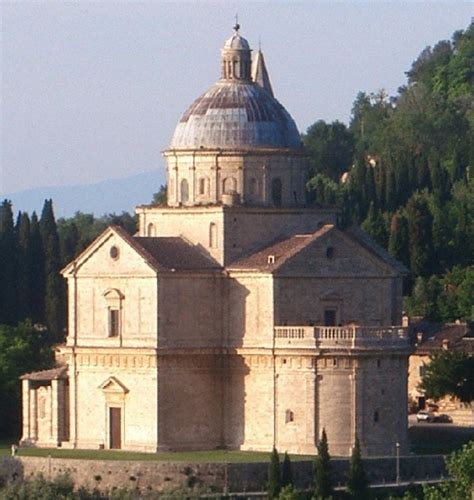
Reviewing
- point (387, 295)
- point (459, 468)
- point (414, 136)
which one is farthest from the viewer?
point (414, 136)

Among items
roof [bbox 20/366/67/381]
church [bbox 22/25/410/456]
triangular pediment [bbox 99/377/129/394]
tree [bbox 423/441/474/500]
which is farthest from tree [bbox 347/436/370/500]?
tree [bbox 423/441/474/500]

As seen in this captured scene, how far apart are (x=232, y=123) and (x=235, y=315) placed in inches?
196

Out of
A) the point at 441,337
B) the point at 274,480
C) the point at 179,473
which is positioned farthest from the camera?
the point at 441,337

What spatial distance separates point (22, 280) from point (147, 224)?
2043 centimetres

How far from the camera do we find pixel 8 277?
107m

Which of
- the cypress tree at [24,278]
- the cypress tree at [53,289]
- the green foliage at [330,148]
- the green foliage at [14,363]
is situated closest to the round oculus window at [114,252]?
the green foliage at [14,363]

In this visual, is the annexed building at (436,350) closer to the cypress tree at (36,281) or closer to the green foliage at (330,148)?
the cypress tree at (36,281)

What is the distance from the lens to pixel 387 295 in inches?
3351

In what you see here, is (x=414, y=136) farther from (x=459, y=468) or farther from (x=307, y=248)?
(x=459, y=468)

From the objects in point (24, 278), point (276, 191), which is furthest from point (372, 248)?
point (24, 278)

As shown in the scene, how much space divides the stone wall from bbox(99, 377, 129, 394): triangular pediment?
333cm

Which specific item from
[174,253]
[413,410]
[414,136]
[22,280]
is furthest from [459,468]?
[414,136]

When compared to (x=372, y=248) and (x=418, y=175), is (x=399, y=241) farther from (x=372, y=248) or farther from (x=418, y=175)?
(x=372, y=248)

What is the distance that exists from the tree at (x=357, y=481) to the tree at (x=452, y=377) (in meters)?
13.8
